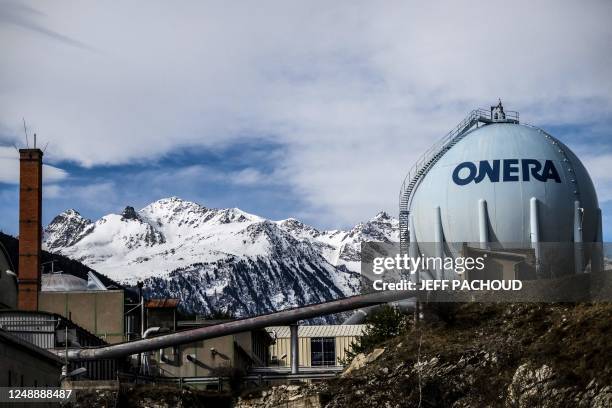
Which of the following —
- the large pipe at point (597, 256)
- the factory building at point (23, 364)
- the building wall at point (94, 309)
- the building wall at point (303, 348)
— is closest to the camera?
the factory building at point (23, 364)

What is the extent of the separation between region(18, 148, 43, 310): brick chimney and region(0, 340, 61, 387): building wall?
95.0 feet

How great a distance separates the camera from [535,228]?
58.8 m

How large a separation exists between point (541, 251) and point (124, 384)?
2272cm

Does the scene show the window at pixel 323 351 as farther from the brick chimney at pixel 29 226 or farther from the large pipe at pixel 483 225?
the large pipe at pixel 483 225

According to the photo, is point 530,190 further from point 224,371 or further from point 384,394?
point 224,371

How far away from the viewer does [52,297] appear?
74625 mm

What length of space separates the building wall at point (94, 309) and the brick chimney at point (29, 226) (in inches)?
58.2

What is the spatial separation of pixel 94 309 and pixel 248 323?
47.1ft

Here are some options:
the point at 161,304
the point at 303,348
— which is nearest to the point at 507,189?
the point at 161,304

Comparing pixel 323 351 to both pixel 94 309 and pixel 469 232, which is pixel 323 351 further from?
pixel 469 232

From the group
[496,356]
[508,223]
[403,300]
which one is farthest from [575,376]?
[403,300]

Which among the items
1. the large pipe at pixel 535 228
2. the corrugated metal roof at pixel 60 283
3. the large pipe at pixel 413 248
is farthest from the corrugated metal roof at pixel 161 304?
the large pipe at pixel 535 228

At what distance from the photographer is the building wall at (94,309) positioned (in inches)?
2926

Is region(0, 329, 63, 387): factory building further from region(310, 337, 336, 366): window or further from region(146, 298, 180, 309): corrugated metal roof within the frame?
region(310, 337, 336, 366): window
